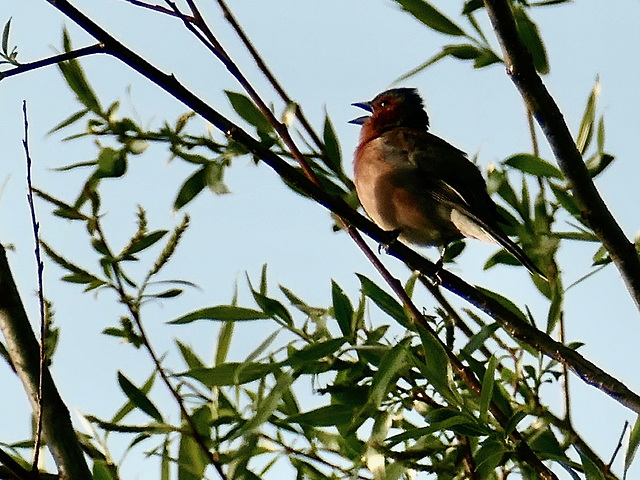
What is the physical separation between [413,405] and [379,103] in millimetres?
4488

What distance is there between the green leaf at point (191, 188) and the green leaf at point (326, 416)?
2.58ft

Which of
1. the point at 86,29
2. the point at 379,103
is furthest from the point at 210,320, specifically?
the point at 379,103

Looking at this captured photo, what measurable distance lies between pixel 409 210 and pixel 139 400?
2.68 m

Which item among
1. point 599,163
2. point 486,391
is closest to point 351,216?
point 486,391

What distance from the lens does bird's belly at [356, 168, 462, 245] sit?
17.1 feet

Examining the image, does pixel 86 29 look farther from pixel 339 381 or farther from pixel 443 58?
pixel 339 381

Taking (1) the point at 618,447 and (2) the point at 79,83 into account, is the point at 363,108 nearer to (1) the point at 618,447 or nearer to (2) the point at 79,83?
(2) the point at 79,83

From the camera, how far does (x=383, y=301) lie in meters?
2.84

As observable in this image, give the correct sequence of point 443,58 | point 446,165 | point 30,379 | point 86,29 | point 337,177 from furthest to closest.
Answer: point 446,165
point 337,177
point 443,58
point 30,379
point 86,29

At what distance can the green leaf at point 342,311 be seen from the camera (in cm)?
272

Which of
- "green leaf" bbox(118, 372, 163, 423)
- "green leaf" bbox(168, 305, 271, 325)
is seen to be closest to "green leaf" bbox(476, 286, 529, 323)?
"green leaf" bbox(168, 305, 271, 325)

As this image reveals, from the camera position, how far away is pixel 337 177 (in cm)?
305

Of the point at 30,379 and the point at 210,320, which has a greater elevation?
the point at 210,320

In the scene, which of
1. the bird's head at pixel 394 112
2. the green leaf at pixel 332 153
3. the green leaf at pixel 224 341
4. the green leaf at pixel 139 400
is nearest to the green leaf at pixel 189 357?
the green leaf at pixel 224 341
